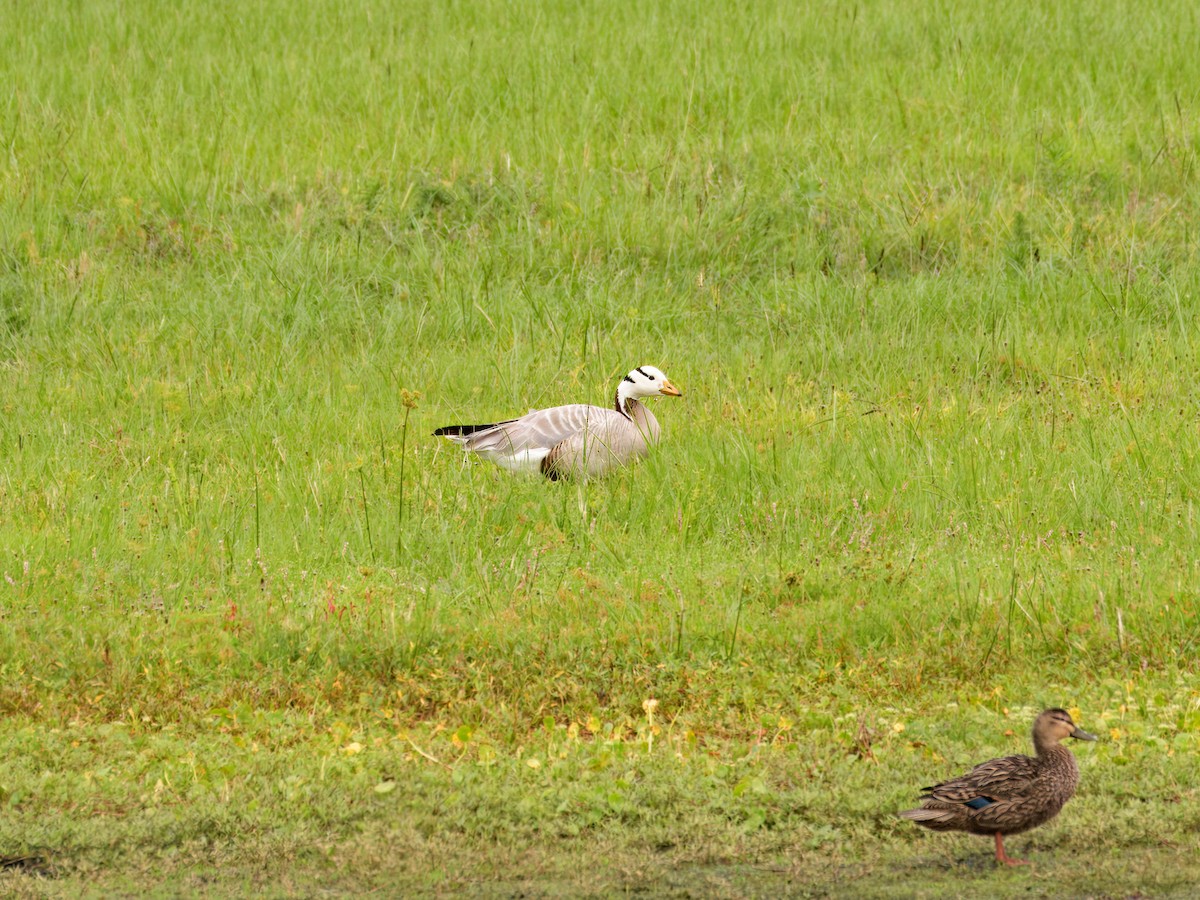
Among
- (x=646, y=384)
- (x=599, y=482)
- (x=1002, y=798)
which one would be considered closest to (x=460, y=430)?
(x=599, y=482)

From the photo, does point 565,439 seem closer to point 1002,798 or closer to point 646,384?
point 646,384

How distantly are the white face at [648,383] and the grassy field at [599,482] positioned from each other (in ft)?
0.91

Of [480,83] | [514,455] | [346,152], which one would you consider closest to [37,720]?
[514,455]

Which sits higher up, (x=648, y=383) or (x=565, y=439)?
(x=648, y=383)

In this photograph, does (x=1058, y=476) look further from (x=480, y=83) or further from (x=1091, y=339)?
(x=480, y=83)

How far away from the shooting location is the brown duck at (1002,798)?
4.93m

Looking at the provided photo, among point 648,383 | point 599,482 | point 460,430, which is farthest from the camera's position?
point 648,383

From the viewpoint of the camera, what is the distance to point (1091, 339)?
10.7 metres

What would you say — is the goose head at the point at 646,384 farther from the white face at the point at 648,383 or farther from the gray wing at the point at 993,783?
the gray wing at the point at 993,783

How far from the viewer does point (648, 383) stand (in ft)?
31.1

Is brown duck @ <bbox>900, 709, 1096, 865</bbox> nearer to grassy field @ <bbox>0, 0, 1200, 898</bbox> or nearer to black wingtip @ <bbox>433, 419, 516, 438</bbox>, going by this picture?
grassy field @ <bbox>0, 0, 1200, 898</bbox>

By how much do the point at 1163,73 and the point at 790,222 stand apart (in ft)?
17.1

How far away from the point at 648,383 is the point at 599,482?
981mm

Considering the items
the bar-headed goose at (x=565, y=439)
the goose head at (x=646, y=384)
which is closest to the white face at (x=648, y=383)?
the goose head at (x=646, y=384)
